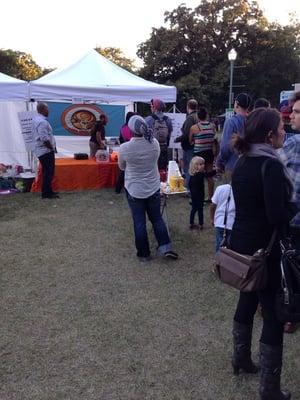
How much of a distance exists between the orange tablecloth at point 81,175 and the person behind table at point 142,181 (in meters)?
4.11

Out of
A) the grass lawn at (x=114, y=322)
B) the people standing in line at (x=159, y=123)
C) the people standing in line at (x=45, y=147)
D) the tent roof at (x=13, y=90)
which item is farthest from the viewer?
the tent roof at (x=13, y=90)

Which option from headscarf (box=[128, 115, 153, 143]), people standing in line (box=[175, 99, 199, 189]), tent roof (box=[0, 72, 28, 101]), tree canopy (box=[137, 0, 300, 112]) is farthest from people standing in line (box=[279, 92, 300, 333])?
tree canopy (box=[137, 0, 300, 112])

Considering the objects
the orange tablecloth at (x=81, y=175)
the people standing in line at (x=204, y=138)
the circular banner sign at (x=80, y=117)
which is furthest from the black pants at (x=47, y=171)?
the circular banner sign at (x=80, y=117)

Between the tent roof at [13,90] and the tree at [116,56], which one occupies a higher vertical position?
the tree at [116,56]

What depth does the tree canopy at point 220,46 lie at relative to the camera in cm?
3397

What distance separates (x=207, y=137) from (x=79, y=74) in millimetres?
3825

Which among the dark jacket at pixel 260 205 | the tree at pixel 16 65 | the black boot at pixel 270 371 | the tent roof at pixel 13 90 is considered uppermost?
the tree at pixel 16 65

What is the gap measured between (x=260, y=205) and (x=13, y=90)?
693cm

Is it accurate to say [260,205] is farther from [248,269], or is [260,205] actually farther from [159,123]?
[159,123]

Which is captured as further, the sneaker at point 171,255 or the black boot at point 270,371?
the sneaker at point 171,255

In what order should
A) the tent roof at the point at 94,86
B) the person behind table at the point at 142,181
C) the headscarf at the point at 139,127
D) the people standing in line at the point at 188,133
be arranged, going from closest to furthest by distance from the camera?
the headscarf at the point at 139,127, the person behind table at the point at 142,181, the people standing in line at the point at 188,133, the tent roof at the point at 94,86

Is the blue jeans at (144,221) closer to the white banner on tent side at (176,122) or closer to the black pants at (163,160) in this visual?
the black pants at (163,160)

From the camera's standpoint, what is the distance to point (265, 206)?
1.99 metres

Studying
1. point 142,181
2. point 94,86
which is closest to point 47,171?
point 94,86
